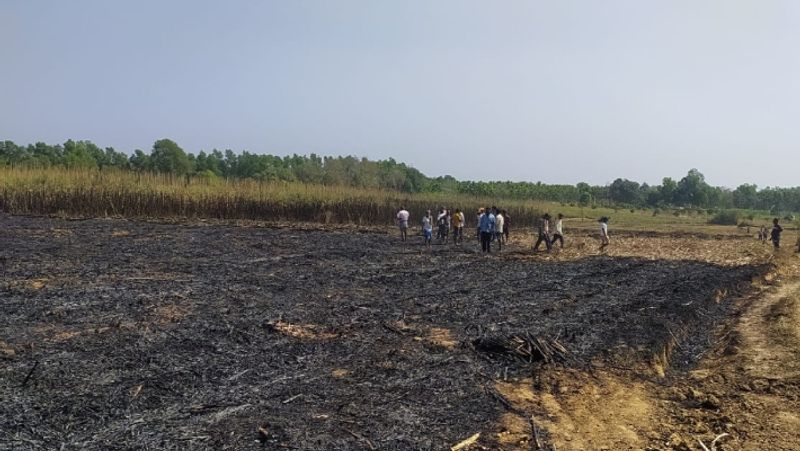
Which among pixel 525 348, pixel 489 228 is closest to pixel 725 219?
pixel 489 228

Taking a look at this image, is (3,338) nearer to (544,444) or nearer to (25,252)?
(544,444)

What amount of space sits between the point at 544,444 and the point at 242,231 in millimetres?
18286

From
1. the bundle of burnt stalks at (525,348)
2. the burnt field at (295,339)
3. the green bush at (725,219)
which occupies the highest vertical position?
the bundle of burnt stalks at (525,348)

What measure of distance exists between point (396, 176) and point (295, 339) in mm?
47863

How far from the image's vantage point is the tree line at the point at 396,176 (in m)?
50.8

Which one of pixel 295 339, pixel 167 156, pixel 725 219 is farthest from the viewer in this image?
pixel 167 156

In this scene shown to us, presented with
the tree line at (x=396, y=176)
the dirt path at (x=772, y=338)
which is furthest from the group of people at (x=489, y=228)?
the tree line at (x=396, y=176)

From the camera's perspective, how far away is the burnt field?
477 cm

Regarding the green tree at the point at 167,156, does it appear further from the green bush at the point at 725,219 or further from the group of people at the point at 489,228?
the green bush at the point at 725,219

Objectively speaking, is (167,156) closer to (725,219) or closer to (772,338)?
(725,219)

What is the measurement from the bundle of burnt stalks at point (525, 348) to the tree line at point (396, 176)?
3688 cm

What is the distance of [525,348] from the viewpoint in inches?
273

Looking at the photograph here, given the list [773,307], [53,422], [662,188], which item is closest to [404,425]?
[53,422]

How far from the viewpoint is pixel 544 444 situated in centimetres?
463
